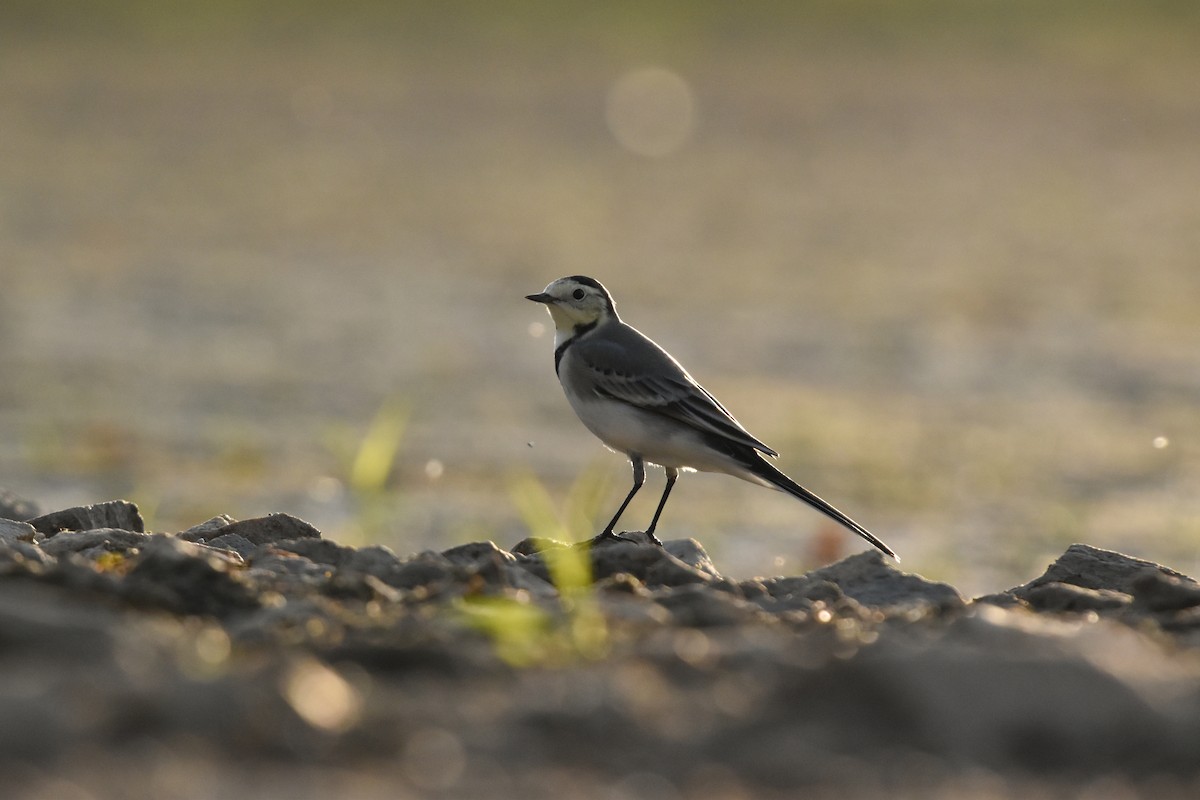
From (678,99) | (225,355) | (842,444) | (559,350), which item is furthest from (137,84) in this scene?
(559,350)

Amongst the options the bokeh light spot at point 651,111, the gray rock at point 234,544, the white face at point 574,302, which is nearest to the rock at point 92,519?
the gray rock at point 234,544

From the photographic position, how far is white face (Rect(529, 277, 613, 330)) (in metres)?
8.67

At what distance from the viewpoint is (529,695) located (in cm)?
423

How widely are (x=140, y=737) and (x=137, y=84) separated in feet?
86.7

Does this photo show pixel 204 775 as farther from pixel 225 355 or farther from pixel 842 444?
pixel 225 355

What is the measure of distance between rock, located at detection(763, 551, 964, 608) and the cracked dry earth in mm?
735

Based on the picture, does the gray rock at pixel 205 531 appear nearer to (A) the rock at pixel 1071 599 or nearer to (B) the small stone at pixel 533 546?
(B) the small stone at pixel 533 546

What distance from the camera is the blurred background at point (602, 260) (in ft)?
40.2

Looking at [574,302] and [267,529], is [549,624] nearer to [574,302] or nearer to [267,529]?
[267,529]

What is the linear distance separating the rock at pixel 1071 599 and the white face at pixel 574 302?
303 centimetres

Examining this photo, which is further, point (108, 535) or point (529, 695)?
point (108, 535)

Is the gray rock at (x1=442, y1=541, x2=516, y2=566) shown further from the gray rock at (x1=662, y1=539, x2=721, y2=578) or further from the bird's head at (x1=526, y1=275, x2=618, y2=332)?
the bird's head at (x1=526, y1=275, x2=618, y2=332)

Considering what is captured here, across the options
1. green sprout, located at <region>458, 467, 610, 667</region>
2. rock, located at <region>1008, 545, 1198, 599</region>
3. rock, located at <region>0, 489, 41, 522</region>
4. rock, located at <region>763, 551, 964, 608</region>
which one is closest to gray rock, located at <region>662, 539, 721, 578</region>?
rock, located at <region>763, 551, 964, 608</region>

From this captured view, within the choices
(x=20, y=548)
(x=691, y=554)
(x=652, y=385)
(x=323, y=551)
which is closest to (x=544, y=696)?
(x=323, y=551)
